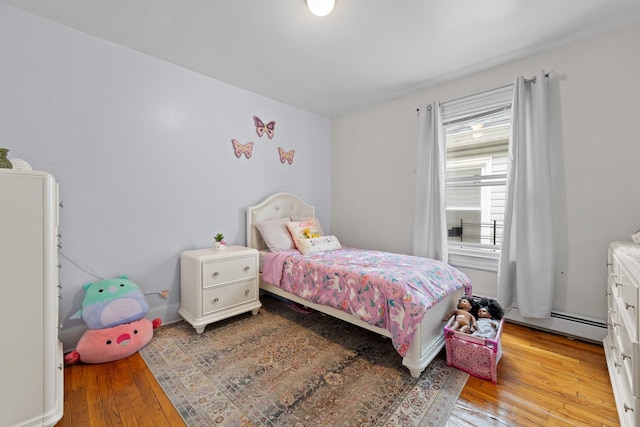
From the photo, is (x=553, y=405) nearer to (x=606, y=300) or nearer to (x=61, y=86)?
(x=606, y=300)

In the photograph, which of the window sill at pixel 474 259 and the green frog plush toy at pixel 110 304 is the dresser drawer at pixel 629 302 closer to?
the window sill at pixel 474 259

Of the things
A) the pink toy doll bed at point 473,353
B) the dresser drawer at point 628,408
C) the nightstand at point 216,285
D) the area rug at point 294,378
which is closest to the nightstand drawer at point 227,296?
the nightstand at point 216,285

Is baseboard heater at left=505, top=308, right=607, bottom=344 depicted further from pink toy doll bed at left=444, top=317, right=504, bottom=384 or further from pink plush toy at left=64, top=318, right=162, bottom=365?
pink plush toy at left=64, top=318, right=162, bottom=365

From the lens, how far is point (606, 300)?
83.7 inches

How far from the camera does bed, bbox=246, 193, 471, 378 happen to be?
5.60 feet

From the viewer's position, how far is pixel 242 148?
10.1ft

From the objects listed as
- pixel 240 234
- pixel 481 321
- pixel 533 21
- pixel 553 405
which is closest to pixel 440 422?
pixel 553 405

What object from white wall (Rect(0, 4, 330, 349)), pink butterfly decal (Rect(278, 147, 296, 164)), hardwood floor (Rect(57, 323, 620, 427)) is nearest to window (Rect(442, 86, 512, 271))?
hardwood floor (Rect(57, 323, 620, 427))

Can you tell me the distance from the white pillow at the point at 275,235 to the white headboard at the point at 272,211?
0.34ft

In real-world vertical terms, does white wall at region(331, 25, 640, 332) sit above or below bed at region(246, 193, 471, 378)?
above

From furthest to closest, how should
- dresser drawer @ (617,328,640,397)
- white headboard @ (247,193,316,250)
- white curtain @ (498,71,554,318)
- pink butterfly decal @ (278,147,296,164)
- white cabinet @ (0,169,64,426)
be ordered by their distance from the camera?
pink butterfly decal @ (278,147,296,164), white headboard @ (247,193,316,250), white curtain @ (498,71,554,318), white cabinet @ (0,169,64,426), dresser drawer @ (617,328,640,397)

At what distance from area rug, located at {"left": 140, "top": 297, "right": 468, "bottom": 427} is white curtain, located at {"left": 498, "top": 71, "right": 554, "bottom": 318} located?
3.64ft

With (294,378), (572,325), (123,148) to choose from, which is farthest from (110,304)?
(572,325)

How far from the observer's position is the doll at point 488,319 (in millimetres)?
1861
